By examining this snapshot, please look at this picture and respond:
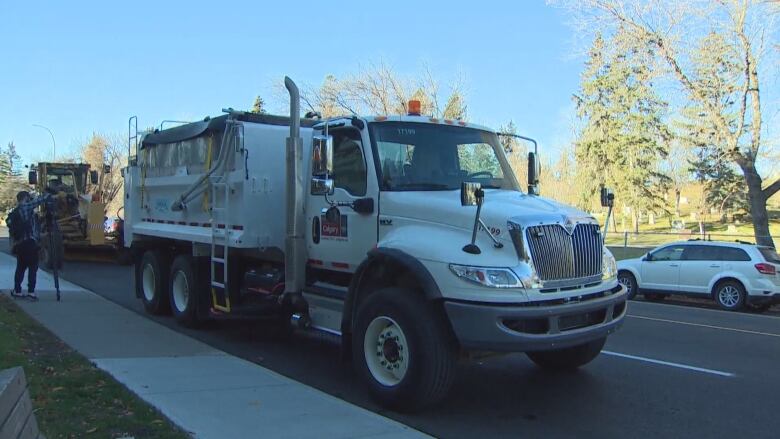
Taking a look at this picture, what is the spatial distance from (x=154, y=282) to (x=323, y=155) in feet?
17.5

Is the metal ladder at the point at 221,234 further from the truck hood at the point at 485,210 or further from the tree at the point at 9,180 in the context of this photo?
the tree at the point at 9,180

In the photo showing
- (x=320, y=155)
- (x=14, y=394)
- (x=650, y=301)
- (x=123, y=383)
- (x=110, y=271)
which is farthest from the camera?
(x=110, y=271)

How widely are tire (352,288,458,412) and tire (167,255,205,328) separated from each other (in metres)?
3.82

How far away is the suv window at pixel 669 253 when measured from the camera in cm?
1631

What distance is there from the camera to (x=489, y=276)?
514 cm

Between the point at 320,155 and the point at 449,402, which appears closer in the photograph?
the point at 449,402

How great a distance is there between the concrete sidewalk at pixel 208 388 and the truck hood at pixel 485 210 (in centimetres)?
174

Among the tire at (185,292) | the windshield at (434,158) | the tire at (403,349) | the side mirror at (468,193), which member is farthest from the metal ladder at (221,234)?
the side mirror at (468,193)

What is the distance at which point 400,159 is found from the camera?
21.1ft

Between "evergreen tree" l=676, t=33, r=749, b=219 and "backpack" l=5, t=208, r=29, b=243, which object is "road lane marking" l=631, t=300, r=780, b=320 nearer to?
"evergreen tree" l=676, t=33, r=749, b=219

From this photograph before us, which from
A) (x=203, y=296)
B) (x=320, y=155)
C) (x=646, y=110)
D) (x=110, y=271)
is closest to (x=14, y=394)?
(x=320, y=155)

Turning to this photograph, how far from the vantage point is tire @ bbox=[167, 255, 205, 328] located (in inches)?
357

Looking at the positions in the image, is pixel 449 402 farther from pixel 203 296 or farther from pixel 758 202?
pixel 758 202

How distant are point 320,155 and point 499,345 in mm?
2608
